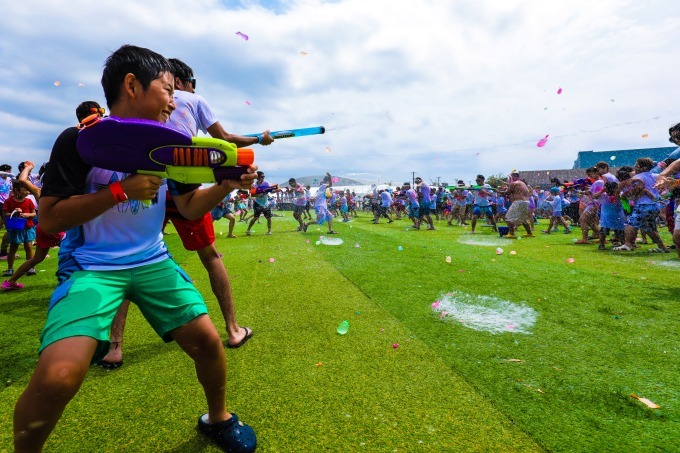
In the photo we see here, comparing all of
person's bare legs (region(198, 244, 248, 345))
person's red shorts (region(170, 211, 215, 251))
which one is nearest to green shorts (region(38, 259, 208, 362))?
person's red shorts (region(170, 211, 215, 251))

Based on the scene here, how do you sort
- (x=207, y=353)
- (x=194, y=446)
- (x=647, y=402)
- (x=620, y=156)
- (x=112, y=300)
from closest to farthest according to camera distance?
1. (x=112, y=300)
2. (x=207, y=353)
3. (x=194, y=446)
4. (x=647, y=402)
5. (x=620, y=156)

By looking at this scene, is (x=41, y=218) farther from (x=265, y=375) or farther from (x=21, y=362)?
(x=21, y=362)

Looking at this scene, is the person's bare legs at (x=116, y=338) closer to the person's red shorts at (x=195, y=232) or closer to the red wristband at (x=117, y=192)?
the person's red shorts at (x=195, y=232)

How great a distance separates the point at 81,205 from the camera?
1.36 meters

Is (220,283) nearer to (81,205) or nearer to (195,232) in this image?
(195,232)

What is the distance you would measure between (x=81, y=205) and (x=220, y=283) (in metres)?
1.63

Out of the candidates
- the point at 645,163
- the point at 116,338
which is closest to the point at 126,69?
the point at 116,338

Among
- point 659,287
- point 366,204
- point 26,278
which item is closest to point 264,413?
point 659,287

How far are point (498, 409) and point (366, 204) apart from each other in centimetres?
3588

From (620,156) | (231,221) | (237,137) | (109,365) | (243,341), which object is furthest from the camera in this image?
(620,156)

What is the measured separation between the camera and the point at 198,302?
5.55 ft

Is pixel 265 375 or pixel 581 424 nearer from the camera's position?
pixel 581 424

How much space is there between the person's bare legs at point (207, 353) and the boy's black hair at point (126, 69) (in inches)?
40.6

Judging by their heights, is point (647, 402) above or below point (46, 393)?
below
